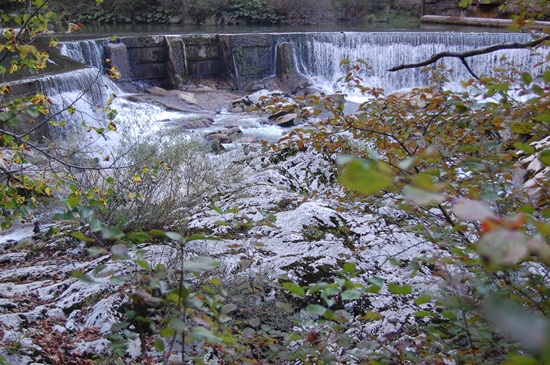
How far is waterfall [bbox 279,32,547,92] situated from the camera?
13.6 metres

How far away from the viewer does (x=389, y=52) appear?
14.9 m

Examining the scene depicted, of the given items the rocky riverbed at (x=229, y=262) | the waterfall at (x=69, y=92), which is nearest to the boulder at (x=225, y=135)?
the waterfall at (x=69, y=92)

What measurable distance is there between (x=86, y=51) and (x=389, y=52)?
8876 mm

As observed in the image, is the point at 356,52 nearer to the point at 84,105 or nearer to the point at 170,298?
the point at 84,105

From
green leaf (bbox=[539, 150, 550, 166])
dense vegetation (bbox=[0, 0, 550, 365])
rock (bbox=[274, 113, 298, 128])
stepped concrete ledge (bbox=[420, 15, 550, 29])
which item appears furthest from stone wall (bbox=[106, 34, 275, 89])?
green leaf (bbox=[539, 150, 550, 166])

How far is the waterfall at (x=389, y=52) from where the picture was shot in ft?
44.6

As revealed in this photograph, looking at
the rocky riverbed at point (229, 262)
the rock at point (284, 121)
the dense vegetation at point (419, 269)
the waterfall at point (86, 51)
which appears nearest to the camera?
the dense vegetation at point (419, 269)

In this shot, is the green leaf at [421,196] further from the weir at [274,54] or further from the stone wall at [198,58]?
the stone wall at [198,58]

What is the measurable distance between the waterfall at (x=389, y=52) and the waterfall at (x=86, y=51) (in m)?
5.76

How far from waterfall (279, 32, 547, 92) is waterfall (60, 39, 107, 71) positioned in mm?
5760

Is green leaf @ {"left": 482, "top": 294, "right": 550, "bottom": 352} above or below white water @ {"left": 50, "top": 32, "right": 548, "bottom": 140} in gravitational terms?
above

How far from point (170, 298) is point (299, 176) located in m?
3.74

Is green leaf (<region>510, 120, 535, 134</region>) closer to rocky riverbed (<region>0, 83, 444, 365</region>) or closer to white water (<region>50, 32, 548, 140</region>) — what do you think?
rocky riverbed (<region>0, 83, 444, 365</region>)

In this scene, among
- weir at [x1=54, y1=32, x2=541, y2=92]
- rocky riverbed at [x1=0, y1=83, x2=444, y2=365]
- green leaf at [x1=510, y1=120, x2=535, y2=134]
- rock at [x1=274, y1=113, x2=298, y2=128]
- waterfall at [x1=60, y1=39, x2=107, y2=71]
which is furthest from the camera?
weir at [x1=54, y1=32, x2=541, y2=92]
